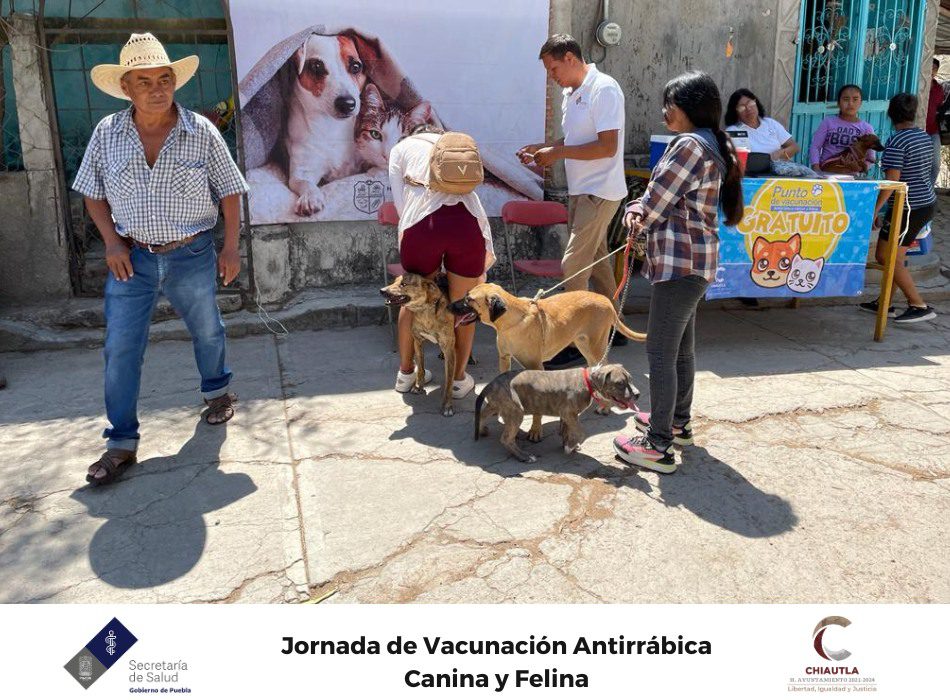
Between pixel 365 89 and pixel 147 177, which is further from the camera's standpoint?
pixel 365 89

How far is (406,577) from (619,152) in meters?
3.23

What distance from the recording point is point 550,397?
13.1 feet

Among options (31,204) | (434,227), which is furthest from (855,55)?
(31,204)

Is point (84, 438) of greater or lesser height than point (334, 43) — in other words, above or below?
below

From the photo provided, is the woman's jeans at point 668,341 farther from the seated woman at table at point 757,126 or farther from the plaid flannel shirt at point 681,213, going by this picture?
the seated woman at table at point 757,126

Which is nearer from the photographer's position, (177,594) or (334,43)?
(177,594)

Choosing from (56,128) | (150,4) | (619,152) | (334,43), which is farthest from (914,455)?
(150,4)

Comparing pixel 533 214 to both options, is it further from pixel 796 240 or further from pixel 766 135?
pixel 766 135

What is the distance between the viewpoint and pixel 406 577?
313cm

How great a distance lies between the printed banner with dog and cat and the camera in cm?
576

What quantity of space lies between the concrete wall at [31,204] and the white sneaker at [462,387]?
358 centimetres

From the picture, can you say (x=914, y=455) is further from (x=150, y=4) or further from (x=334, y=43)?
(x=150, y=4)

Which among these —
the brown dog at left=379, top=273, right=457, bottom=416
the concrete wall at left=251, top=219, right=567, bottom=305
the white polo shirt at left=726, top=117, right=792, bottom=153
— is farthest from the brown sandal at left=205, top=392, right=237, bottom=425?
the white polo shirt at left=726, top=117, right=792, bottom=153
